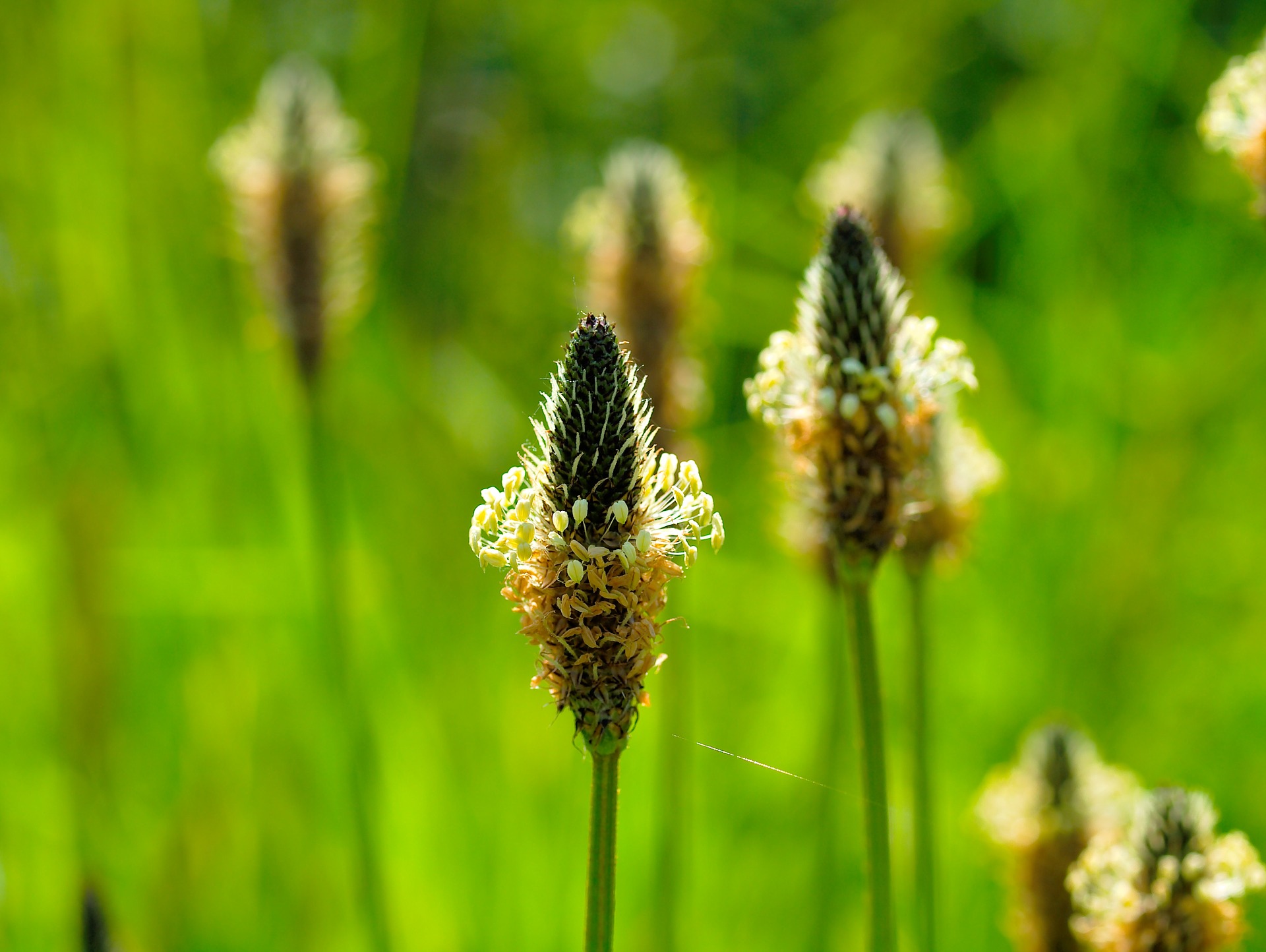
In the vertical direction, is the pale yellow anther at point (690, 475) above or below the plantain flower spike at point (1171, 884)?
above

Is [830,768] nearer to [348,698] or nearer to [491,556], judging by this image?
[348,698]

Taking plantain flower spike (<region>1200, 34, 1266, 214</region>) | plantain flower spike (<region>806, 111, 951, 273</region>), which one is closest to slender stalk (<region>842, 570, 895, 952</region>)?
plantain flower spike (<region>1200, 34, 1266, 214</region>)

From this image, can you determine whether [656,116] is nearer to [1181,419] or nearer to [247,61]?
[247,61]

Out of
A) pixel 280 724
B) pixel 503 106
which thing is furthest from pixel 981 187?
pixel 280 724

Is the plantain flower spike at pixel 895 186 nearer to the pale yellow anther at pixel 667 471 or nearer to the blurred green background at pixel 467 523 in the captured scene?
the blurred green background at pixel 467 523

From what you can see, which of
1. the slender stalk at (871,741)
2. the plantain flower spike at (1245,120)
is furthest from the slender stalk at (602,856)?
the plantain flower spike at (1245,120)

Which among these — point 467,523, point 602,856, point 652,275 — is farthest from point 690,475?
point 467,523
